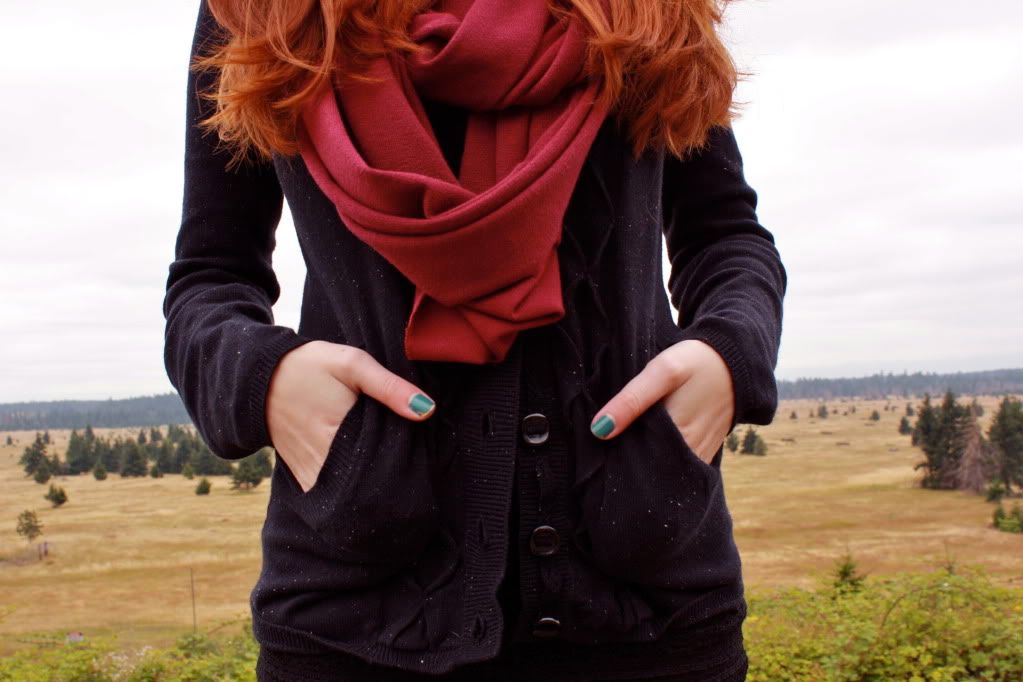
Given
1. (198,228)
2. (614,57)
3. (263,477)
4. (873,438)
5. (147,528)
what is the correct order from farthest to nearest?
(873,438) → (263,477) → (147,528) → (198,228) → (614,57)

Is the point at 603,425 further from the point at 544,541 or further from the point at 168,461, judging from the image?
the point at 168,461

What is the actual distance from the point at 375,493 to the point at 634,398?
0.37 meters

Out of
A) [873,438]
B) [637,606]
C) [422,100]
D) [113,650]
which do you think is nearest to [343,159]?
[422,100]

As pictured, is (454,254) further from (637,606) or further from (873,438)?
(873,438)

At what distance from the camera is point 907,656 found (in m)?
5.21

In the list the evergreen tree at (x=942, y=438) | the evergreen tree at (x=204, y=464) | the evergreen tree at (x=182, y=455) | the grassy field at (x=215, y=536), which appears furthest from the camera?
the evergreen tree at (x=182, y=455)

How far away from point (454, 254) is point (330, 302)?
296mm

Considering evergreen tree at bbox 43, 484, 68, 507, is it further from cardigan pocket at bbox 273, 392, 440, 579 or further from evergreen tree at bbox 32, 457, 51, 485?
cardigan pocket at bbox 273, 392, 440, 579

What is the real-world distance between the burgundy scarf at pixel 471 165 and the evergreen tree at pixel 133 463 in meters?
62.9

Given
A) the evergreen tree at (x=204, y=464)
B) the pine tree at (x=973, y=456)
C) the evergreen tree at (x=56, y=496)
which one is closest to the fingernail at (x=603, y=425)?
the pine tree at (x=973, y=456)

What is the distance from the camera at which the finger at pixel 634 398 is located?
1.11 m

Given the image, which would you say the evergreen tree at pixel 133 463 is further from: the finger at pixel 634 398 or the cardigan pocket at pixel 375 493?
the finger at pixel 634 398

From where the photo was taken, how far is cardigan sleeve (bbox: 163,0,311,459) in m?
1.17

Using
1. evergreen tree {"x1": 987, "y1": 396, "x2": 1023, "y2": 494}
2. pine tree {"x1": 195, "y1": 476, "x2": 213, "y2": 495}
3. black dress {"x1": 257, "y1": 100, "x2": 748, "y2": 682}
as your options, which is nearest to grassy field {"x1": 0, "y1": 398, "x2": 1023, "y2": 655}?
pine tree {"x1": 195, "y1": 476, "x2": 213, "y2": 495}
